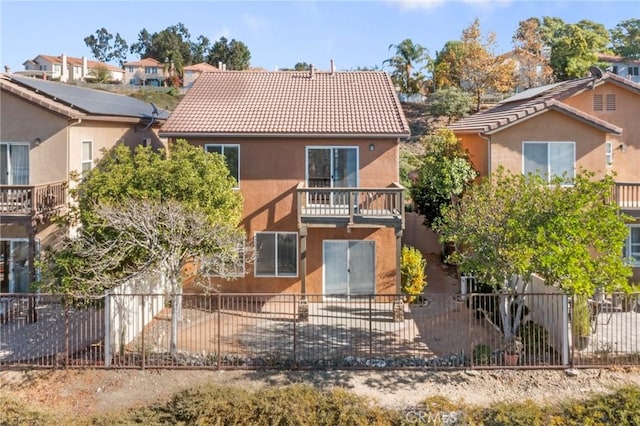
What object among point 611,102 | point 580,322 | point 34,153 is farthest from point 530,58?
point 34,153

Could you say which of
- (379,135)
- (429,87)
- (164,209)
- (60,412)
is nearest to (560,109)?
(379,135)

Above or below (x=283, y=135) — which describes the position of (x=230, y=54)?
above

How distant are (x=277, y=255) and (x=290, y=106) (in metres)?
5.89

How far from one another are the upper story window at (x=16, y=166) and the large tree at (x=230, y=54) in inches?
2974

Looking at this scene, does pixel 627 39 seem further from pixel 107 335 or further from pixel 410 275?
pixel 107 335

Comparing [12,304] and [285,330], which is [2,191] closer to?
[12,304]

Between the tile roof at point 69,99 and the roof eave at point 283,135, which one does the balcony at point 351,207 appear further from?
the tile roof at point 69,99

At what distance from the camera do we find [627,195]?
789 inches

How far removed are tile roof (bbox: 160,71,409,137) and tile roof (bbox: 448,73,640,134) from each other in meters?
3.57

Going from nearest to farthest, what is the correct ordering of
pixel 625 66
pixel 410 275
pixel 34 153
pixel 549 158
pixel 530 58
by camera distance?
pixel 34 153 < pixel 410 275 < pixel 549 158 < pixel 530 58 < pixel 625 66

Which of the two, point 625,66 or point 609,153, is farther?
point 625,66

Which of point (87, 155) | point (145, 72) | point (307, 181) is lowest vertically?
point (307, 181)

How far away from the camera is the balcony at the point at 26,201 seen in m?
17.5
